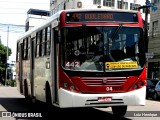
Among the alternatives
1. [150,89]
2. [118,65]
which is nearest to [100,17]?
[118,65]

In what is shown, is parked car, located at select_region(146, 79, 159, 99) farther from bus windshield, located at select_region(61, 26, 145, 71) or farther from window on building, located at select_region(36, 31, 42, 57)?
bus windshield, located at select_region(61, 26, 145, 71)

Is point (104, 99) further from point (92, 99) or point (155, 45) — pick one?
point (155, 45)

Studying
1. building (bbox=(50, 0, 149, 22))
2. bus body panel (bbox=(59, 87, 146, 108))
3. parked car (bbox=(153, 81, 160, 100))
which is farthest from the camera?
building (bbox=(50, 0, 149, 22))

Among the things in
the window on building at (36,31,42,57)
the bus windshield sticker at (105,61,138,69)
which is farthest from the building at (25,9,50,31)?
the bus windshield sticker at (105,61,138,69)

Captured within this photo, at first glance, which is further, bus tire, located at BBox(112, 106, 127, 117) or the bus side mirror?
bus tire, located at BBox(112, 106, 127, 117)

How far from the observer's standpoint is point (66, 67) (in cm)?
1198

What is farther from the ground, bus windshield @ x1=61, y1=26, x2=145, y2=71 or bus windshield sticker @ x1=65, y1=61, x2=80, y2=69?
bus windshield @ x1=61, y1=26, x2=145, y2=71

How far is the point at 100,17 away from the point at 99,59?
1214 millimetres

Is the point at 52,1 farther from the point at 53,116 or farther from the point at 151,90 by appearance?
the point at 53,116

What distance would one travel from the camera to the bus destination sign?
1220 centimetres

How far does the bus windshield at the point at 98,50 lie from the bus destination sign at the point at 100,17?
261mm

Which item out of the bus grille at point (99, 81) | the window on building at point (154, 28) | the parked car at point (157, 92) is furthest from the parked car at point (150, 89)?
the bus grille at point (99, 81)

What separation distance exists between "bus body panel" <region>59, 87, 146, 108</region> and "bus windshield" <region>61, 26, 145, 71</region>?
0.69 meters

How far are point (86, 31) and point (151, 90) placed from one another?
754 inches
